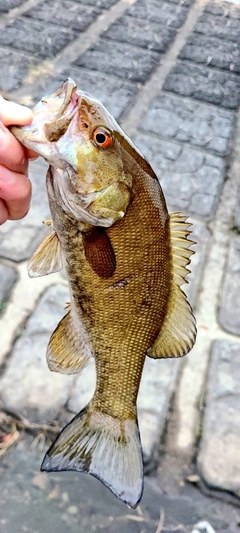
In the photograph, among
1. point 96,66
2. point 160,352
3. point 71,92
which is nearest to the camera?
point 71,92

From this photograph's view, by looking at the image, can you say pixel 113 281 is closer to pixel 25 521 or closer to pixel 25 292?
pixel 25 521

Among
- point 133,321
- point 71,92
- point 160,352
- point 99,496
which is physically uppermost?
point 71,92

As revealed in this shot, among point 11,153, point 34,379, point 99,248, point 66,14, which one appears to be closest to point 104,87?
point 66,14

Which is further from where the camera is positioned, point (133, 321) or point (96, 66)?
point (96, 66)

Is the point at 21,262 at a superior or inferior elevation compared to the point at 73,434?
inferior

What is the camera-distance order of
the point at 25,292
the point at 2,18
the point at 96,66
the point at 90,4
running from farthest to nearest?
the point at 90,4, the point at 2,18, the point at 96,66, the point at 25,292

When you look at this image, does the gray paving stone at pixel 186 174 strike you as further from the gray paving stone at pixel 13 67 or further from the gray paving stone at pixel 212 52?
the gray paving stone at pixel 212 52

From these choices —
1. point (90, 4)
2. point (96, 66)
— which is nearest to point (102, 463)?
point (96, 66)

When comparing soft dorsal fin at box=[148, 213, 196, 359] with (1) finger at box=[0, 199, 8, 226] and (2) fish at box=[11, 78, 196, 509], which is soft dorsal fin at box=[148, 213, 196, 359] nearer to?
(2) fish at box=[11, 78, 196, 509]
